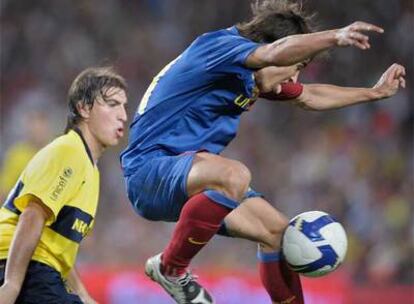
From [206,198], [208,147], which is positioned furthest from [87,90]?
[206,198]

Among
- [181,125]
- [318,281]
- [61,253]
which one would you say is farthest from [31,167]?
[318,281]

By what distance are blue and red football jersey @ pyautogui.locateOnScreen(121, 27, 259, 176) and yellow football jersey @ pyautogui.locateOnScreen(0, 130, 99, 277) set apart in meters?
0.44

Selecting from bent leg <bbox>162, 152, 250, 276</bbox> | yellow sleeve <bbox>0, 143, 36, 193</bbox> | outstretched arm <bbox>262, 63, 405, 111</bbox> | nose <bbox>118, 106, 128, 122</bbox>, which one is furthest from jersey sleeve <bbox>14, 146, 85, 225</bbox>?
yellow sleeve <bbox>0, 143, 36, 193</bbox>

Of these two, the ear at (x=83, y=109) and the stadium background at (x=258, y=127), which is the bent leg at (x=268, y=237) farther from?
the stadium background at (x=258, y=127)

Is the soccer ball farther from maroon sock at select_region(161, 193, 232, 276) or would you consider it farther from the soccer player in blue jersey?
maroon sock at select_region(161, 193, 232, 276)

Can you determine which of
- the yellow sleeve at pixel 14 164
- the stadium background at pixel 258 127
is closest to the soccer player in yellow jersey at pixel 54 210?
the stadium background at pixel 258 127

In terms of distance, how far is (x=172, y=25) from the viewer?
43.0ft

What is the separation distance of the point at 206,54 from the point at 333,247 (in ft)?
3.52

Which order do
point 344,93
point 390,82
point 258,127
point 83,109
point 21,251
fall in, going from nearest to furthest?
1. point 21,251
2. point 83,109
3. point 390,82
4. point 344,93
5. point 258,127

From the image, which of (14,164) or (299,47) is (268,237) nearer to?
(299,47)

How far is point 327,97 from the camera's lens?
6.17m

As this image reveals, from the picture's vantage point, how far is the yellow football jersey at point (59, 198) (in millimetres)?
4828

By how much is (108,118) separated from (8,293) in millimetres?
1004

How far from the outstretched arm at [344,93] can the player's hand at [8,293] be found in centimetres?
182
